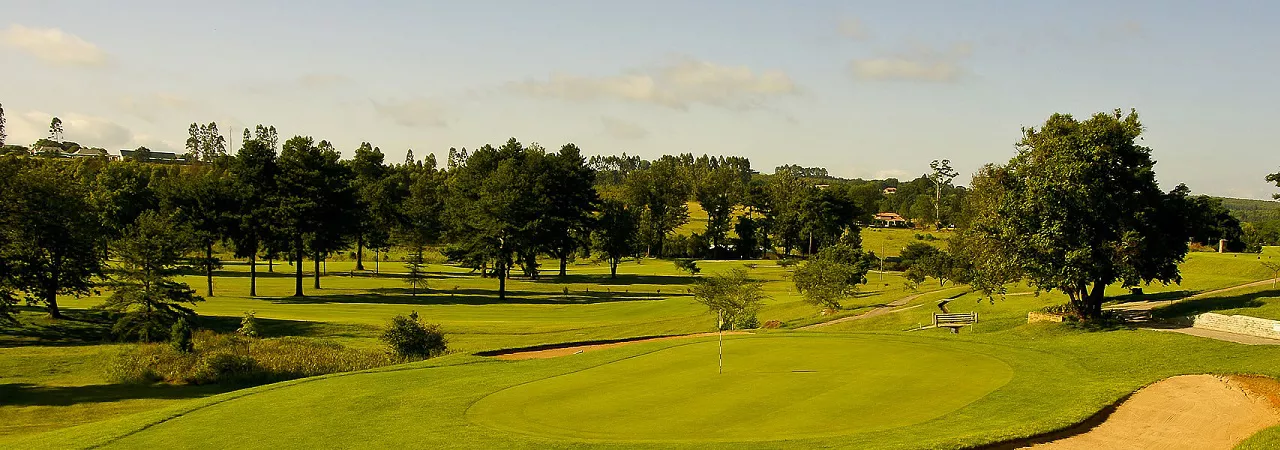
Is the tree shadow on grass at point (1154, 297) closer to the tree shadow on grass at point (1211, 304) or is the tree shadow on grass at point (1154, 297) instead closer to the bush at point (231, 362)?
the tree shadow on grass at point (1211, 304)

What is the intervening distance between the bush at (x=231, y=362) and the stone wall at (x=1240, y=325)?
112 ft

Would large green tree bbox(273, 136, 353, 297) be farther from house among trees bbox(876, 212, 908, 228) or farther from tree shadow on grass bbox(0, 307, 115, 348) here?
house among trees bbox(876, 212, 908, 228)

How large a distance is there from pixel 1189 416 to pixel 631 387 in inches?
568

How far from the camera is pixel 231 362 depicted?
33000mm

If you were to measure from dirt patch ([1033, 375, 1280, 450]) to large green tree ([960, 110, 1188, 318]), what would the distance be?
10933 millimetres

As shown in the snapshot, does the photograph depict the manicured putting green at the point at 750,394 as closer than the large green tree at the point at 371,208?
Yes

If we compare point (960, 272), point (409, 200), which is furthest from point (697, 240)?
point (960, 272)

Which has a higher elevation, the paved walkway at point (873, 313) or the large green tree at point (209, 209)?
the large green tree at point (209, 209)

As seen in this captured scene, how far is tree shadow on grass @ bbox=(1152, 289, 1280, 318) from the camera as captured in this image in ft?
113

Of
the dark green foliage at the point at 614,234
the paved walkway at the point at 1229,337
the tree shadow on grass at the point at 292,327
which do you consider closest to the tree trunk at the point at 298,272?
the tree shadow on grass at the point at 292,327

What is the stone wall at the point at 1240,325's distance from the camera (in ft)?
98.3

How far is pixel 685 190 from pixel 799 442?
148 metres

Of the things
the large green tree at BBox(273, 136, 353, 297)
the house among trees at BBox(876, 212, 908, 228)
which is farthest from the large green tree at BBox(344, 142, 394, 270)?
the house among trees at BBox(876, 212, 908, 228)

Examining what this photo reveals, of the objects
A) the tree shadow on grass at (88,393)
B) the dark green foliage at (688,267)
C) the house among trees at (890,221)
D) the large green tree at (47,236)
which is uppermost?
the house among trees at (890,221)
